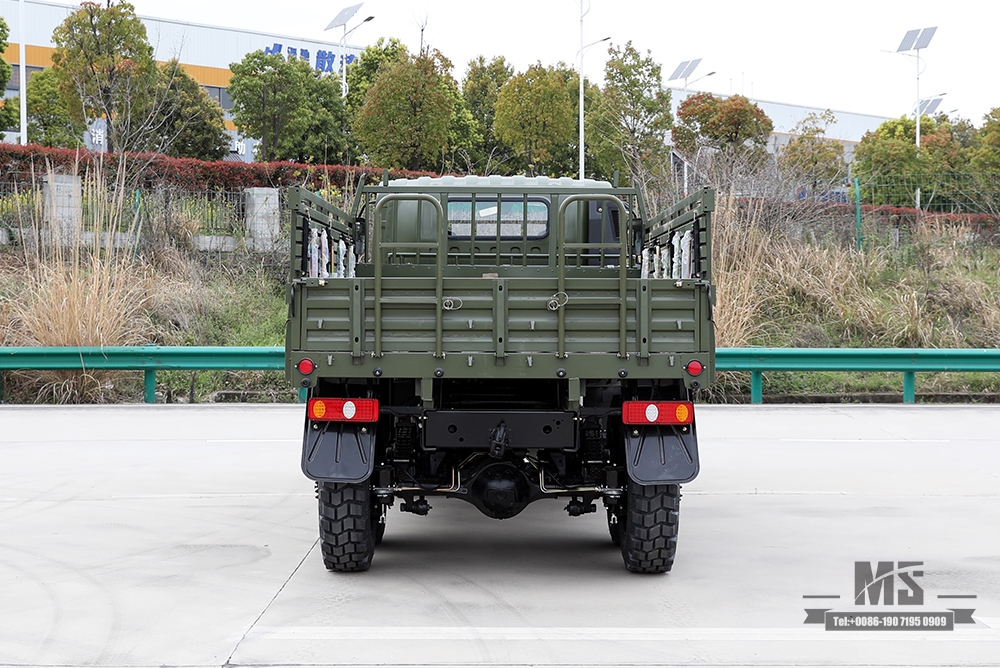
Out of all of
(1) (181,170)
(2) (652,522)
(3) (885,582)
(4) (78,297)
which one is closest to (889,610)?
(3) (885,582)

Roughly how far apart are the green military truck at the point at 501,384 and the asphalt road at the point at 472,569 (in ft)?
1.61

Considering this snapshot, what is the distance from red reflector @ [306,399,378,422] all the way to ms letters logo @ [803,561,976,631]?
96.5 inches

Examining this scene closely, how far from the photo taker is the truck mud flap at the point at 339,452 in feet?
18.4

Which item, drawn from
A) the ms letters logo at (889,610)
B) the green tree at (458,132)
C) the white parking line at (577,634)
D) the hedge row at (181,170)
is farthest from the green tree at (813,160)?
the white parking line at (577,634)

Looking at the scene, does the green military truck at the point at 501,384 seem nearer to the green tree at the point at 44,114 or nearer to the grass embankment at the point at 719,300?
the grass embankment at the point at 719,300

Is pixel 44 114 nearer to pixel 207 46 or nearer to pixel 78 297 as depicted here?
pixel 207 46

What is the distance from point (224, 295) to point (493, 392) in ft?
37.7

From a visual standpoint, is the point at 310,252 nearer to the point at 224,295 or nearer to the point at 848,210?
the point at 224,295

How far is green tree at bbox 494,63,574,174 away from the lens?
111ft

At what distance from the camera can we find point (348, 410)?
224 inches

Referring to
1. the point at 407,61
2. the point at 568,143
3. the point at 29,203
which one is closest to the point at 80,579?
the point at 29,203

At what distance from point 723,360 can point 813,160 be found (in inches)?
730

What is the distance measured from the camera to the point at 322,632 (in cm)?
483

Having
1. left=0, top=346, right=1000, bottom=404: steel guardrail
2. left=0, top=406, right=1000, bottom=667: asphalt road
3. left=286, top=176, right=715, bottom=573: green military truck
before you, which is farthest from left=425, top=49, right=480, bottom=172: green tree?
left=286, top=176, right=715, bottom=573: green military truck
